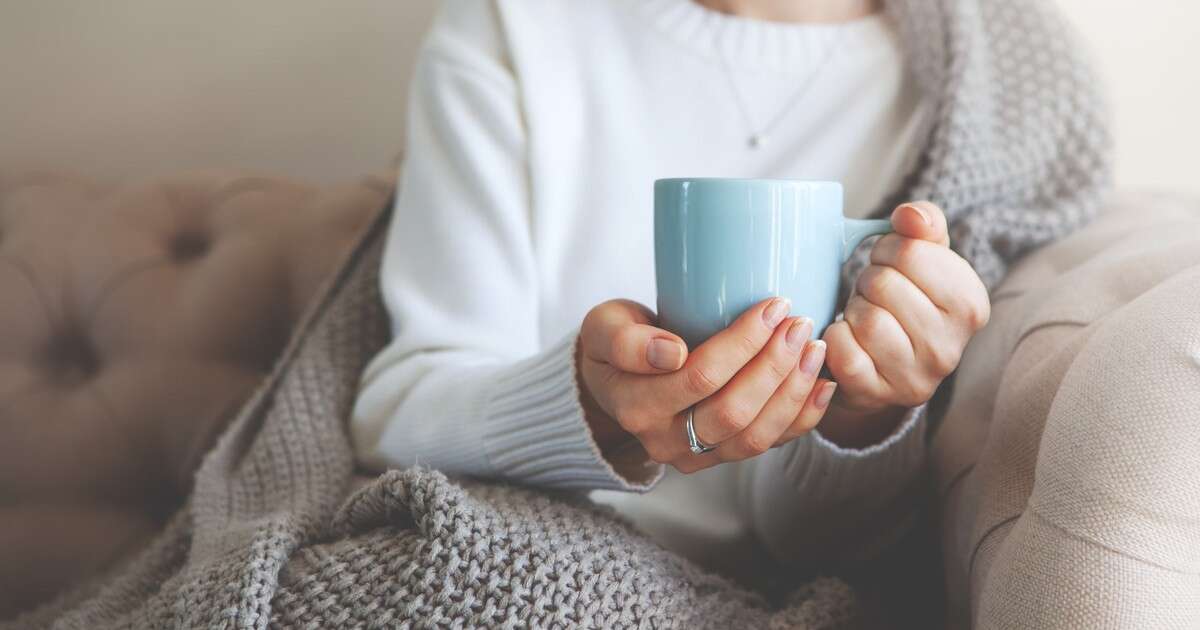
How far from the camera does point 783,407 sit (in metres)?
0.46

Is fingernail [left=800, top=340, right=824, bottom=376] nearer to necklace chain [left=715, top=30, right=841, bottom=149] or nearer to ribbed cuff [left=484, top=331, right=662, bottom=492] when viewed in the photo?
ribbed cuff [left=484, top=331, right=662, bottom=492]

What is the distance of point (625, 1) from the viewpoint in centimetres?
81

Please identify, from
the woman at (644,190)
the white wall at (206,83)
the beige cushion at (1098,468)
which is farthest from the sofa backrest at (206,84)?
the beige cushion at (1098,468)

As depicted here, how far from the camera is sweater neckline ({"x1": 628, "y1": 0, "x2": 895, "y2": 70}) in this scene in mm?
804

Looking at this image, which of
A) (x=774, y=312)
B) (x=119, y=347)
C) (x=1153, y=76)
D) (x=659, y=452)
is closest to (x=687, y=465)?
(x=659, y=452)

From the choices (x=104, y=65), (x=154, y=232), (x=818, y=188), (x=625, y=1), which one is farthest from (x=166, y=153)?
(x=818, y=188)

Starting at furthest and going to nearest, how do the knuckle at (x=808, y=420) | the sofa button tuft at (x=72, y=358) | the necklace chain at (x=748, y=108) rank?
the sofa button tuft at (x=72, y=358) < the necklace chain at (x=748, y=108) < the knuckle at (x=808, y=420)

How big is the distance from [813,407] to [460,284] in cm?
35

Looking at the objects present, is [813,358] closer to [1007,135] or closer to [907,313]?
[907,313]

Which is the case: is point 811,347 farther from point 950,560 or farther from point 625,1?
point 625,1

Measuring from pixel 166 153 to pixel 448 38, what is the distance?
653mm

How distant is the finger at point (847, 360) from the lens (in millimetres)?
463

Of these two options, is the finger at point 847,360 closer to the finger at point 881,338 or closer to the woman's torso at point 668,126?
the finger at point 881,338

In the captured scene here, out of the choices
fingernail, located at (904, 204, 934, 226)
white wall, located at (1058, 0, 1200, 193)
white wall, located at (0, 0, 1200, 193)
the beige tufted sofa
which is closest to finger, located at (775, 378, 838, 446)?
fingernail, located at (904, 204, 934, 226)
